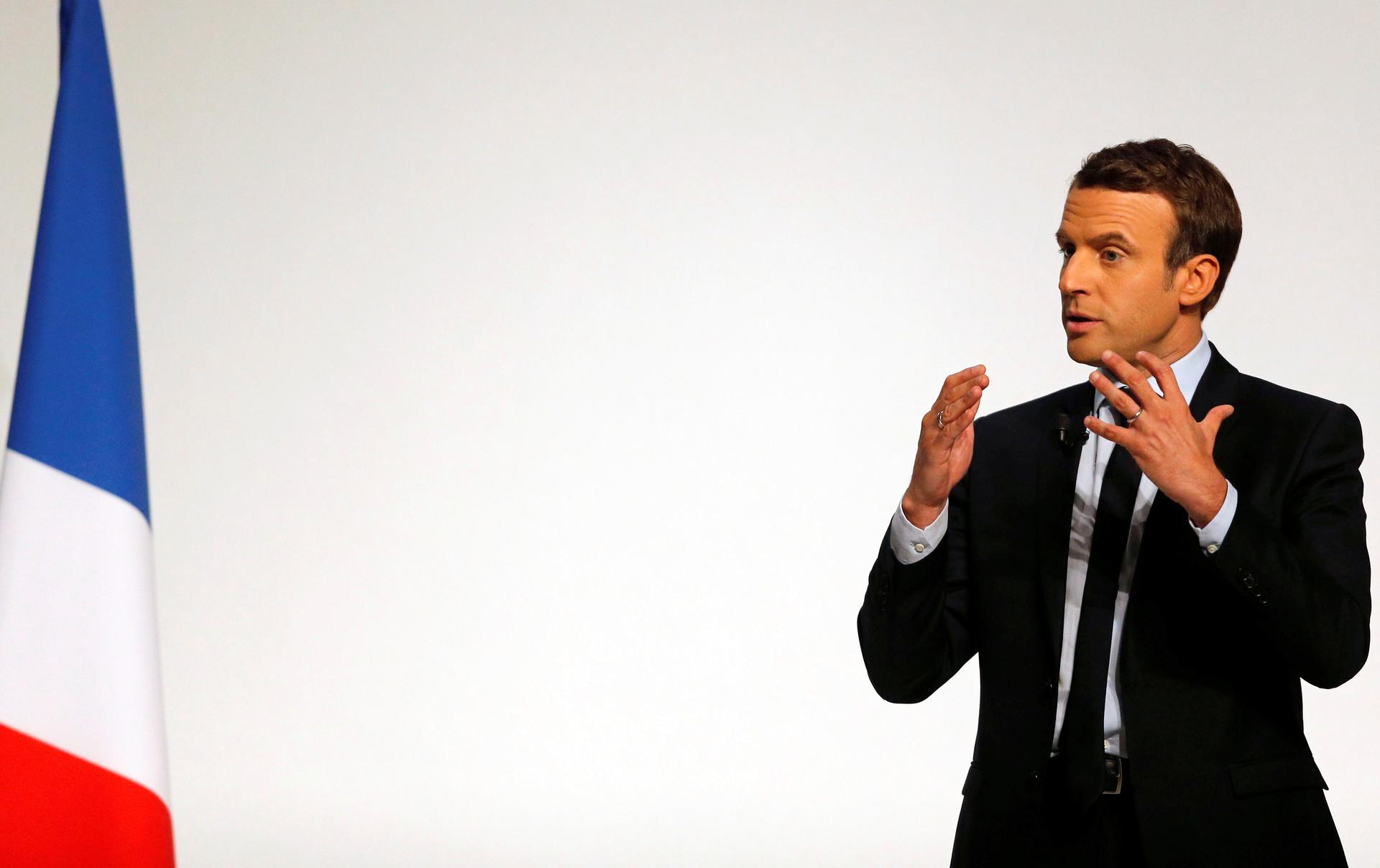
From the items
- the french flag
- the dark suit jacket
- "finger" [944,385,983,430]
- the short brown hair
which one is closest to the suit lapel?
the dark suit jacket

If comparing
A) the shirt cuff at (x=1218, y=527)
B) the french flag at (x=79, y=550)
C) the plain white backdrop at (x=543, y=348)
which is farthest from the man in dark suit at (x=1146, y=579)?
the plain white backdrop at (x=543, y=348)

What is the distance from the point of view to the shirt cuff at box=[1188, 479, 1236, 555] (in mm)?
1521

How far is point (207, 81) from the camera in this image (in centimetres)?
480

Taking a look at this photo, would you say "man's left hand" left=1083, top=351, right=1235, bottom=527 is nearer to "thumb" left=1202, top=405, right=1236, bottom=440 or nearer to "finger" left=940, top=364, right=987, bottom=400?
"thumb" left=1202, top=405, right=1236, bottom=440

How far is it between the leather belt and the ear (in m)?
0.55

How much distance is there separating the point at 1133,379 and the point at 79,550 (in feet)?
3.84

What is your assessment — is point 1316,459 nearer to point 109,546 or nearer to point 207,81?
point 109,546

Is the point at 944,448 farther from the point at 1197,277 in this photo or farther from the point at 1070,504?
the point at 1197,277

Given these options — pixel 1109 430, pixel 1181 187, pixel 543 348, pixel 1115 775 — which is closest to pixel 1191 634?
pixel 1115 775

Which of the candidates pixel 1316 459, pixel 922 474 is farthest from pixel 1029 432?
pixel 1316 459

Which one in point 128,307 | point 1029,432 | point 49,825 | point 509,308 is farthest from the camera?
point 509,308

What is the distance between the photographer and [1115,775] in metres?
1.64

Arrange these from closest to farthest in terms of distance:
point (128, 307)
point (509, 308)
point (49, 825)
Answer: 1. point (49, 825)
2. point (128, 307)
3. point (509, 308)

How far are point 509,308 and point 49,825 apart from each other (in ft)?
10.6
